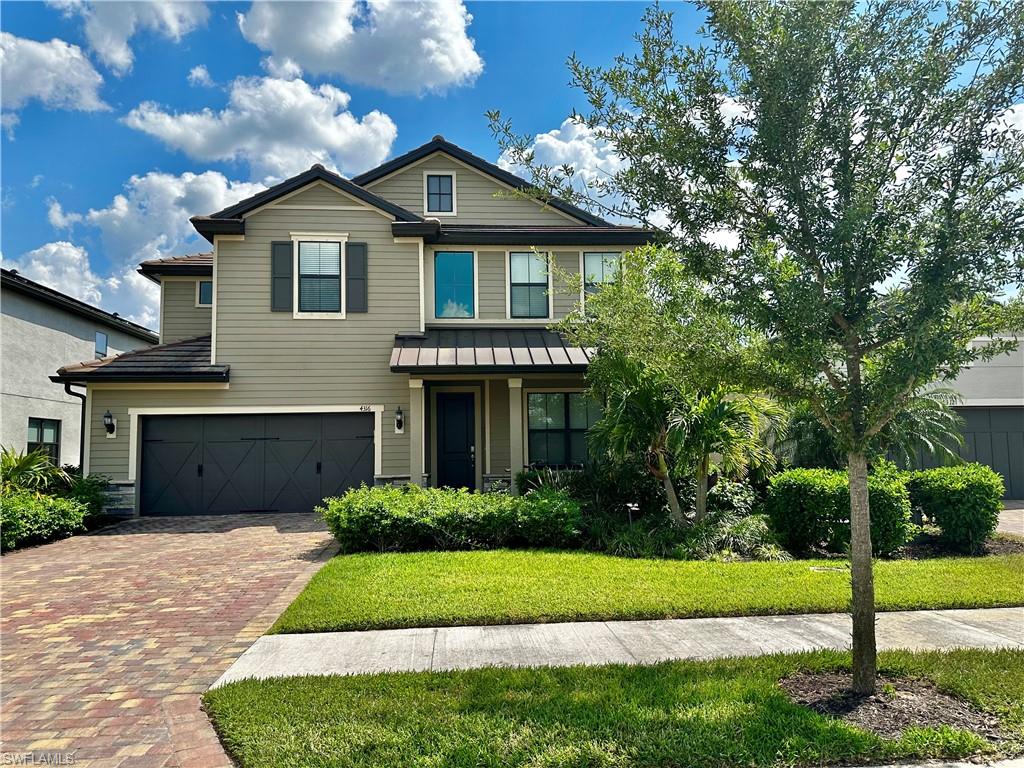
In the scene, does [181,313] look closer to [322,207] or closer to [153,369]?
[153,369]

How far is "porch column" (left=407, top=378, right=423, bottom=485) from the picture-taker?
474 inches

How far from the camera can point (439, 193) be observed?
1561 centimetres

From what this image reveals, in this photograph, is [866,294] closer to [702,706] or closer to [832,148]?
[832,148]

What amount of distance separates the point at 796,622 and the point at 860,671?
1.64m

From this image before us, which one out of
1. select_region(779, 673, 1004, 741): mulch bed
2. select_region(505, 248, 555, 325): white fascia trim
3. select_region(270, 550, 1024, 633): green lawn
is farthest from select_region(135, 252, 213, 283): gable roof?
select_region(779, 673, 1004, 741): mulch bed

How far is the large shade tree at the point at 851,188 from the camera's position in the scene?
Result: 12.1 feet

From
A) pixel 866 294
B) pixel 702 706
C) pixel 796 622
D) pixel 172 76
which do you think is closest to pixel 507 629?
pixel 702 706

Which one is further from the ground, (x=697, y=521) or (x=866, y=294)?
(x=866, y=294)

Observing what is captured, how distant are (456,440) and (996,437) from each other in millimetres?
12817

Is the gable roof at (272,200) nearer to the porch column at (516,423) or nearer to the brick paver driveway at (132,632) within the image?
the porch column at (516,423)

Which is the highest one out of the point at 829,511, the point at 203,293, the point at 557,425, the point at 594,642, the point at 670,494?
the point at 203,293

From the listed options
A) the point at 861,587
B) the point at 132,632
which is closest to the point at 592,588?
the point at 861,587

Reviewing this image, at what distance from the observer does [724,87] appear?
4.17 metres

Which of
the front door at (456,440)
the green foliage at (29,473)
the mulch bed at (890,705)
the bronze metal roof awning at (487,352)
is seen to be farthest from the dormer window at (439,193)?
the mulch bed at (890,705)
